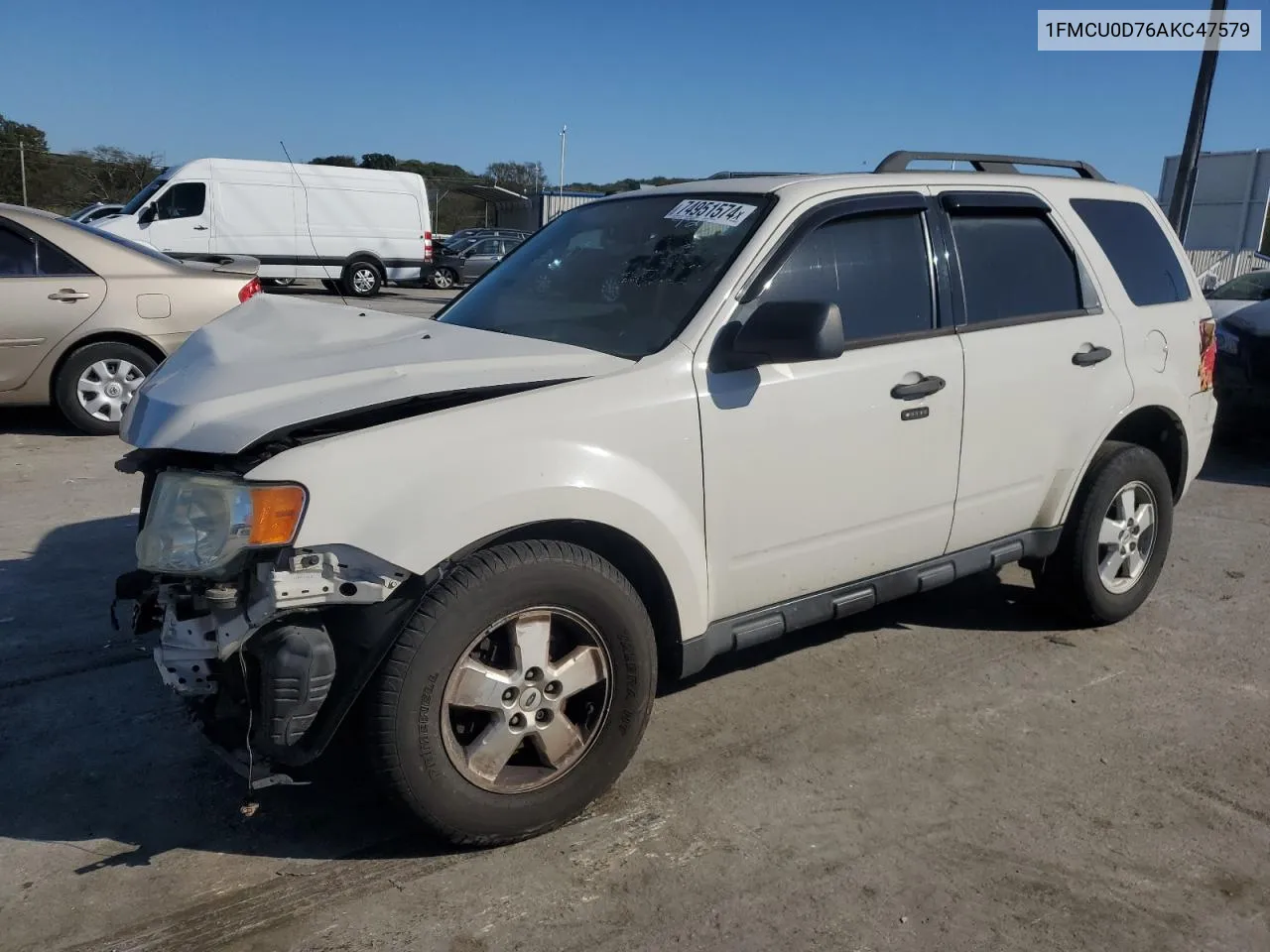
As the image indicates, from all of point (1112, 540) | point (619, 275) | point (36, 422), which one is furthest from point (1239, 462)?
point (36, 422)

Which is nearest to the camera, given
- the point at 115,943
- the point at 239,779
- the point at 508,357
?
the point at 115,943

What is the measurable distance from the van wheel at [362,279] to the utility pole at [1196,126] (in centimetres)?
1609

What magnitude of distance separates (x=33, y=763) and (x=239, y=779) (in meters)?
0.67

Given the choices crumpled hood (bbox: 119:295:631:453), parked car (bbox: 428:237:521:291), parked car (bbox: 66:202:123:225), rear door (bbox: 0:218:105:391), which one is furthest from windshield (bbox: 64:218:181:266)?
parked car (bbox: 428:237:521:291)

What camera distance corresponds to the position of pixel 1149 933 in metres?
2.64

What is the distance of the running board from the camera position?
10.9 ft

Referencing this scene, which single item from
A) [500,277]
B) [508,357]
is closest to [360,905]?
[508,357]

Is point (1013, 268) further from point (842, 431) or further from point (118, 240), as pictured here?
point (118, 240)

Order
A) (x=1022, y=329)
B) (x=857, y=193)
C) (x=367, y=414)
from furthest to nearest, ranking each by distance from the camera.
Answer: (x=1022, y=329) → (x=857, y=193) → (x=367, y=414)

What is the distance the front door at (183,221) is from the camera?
20.1m

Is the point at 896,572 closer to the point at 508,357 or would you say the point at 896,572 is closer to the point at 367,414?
the point at 508,357

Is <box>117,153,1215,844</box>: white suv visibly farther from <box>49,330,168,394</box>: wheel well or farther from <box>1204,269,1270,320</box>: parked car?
<box>1204,269,1270,320</box>: parked car

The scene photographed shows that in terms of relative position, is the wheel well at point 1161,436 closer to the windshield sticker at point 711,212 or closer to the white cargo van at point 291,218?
the windshield sticker at point 711,212

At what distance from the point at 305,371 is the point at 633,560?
108 centimetres
